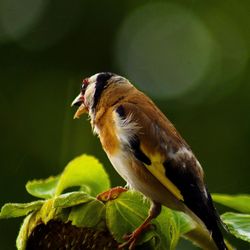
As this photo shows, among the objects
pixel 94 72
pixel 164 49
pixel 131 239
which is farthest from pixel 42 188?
pixel 164 49

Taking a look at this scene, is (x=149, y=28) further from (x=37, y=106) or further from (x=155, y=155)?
(x=155, y=155)

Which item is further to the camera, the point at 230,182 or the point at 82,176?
the point at 230,182

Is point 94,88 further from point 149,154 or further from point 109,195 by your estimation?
point 109,195

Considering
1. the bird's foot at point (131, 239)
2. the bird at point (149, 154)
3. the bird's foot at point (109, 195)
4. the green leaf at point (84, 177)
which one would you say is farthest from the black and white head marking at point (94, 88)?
the bird's foot at point (131, 239)

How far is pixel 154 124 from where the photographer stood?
6.13ft

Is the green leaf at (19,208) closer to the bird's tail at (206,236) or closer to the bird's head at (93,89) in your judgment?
the bird's tail at (206,236)

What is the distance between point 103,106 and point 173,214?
43 centimetres

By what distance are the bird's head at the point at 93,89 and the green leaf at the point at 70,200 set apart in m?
0.46

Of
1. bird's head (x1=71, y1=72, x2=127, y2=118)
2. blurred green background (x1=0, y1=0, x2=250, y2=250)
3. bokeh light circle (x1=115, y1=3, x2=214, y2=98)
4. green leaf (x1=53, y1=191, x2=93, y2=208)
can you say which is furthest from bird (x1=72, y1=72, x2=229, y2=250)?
bokeh light circle (x1=115, y1=3, x2=214, y2=98)

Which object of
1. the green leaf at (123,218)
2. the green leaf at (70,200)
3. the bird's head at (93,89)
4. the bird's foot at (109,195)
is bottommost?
the green leaf at (123,218)

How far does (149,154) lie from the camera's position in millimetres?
1872

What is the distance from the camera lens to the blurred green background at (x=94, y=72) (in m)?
3.80

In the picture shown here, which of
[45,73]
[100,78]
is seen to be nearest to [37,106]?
[45,73]

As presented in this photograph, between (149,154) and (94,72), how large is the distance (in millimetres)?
2624
